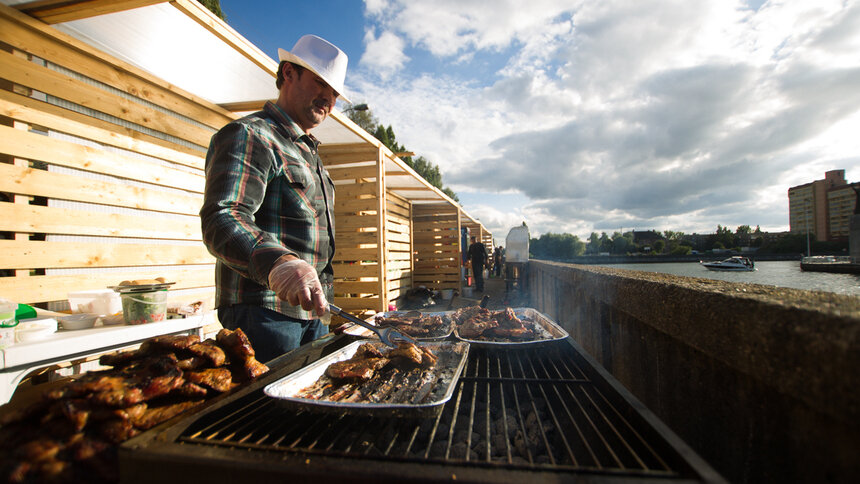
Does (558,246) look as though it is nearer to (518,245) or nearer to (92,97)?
(518,245)

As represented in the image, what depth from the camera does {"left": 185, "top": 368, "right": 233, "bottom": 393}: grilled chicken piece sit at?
4.94 ft

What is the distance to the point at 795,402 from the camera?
0.88 metres

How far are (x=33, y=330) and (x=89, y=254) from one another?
1.85m

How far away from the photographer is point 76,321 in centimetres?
301

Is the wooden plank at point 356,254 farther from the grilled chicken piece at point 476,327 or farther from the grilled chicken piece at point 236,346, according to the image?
the grilled chicken piece at point 236,346

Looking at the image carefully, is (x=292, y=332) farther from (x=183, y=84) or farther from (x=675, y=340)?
(x=183, y=84)

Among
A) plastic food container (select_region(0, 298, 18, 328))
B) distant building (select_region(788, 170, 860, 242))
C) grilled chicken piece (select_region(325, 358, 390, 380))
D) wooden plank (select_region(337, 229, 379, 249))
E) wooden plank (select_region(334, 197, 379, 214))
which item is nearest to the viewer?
grilled chicken piece (select_region(325, 358, 390, 380))

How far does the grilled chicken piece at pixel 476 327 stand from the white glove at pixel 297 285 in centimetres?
130

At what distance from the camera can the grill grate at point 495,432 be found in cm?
101

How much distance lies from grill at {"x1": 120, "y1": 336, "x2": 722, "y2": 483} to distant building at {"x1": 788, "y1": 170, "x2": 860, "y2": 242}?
120ft

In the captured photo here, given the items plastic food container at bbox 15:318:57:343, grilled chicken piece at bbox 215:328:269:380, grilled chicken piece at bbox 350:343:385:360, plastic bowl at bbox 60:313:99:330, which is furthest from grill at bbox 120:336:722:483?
plastic bowl at bbox 60:313:99:330

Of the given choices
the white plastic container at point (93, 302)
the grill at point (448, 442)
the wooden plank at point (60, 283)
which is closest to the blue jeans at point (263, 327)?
the grill at point (448, 442)

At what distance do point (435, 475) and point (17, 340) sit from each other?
3.21 metres

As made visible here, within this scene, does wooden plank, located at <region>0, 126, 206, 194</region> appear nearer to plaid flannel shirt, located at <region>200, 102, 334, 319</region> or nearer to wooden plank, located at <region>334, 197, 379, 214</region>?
plaid flannel shirt, located at <region>200, 102, 334, 319</region>
